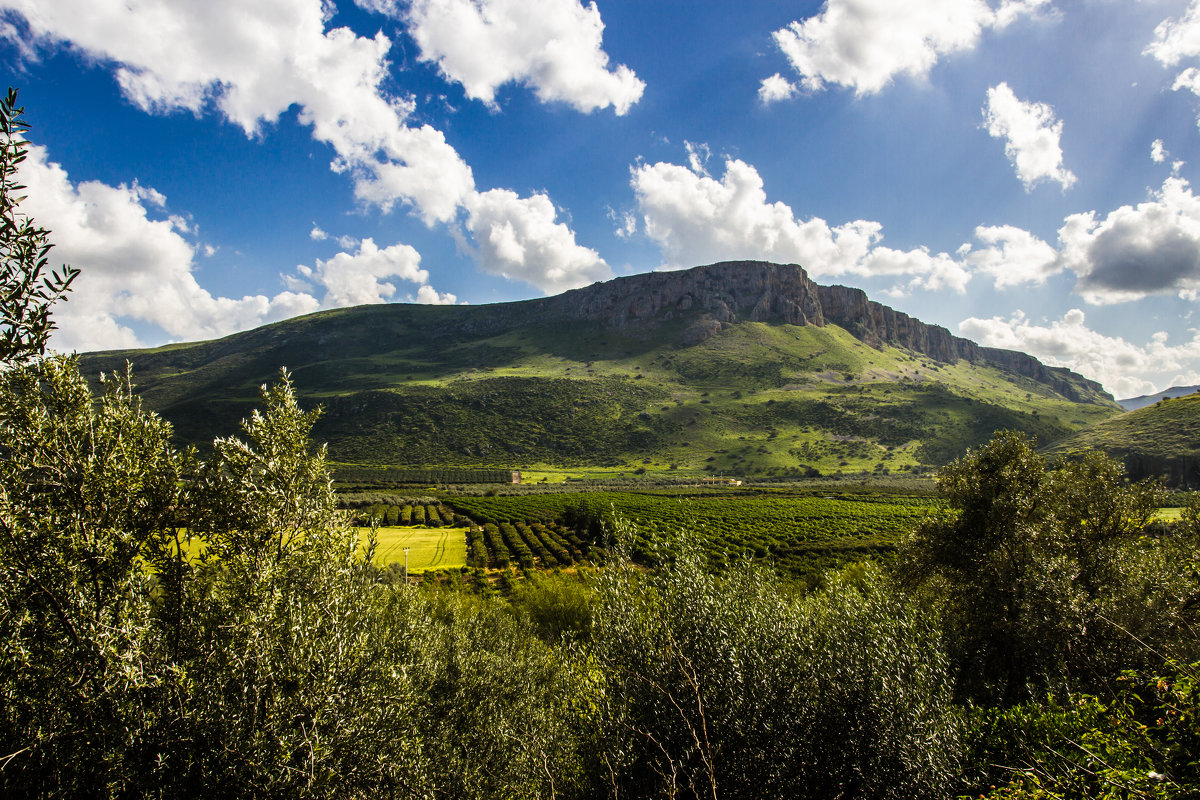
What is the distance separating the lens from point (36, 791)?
342 inches

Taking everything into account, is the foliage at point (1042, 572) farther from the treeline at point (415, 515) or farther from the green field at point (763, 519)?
the treeline at point (415, 515)

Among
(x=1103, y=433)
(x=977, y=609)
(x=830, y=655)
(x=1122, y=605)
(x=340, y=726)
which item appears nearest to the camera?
(x=340, y=726)

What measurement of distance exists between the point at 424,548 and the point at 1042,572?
7527 centimetres

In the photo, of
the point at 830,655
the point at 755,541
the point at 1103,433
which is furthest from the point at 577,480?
the point at 830,655

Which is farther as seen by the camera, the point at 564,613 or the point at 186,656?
the point at 564,613

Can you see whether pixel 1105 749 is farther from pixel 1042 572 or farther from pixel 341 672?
pixel 341 672

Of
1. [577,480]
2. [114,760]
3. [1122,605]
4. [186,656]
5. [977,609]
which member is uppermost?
[186,656]

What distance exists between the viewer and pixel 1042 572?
63.6ft

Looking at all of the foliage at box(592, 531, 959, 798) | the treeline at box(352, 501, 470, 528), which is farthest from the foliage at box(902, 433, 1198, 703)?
the treeline at box(352, 501, 470, 528)

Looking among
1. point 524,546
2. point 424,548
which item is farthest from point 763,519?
point 424,548

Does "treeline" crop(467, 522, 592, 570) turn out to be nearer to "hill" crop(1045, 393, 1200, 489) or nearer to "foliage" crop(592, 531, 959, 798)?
"foliage" crop(592, 531, 959, 798)

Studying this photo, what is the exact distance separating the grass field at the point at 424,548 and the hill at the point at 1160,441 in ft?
346

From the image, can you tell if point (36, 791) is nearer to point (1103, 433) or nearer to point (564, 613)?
point (564, 613)

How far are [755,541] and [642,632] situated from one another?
64.0 m
